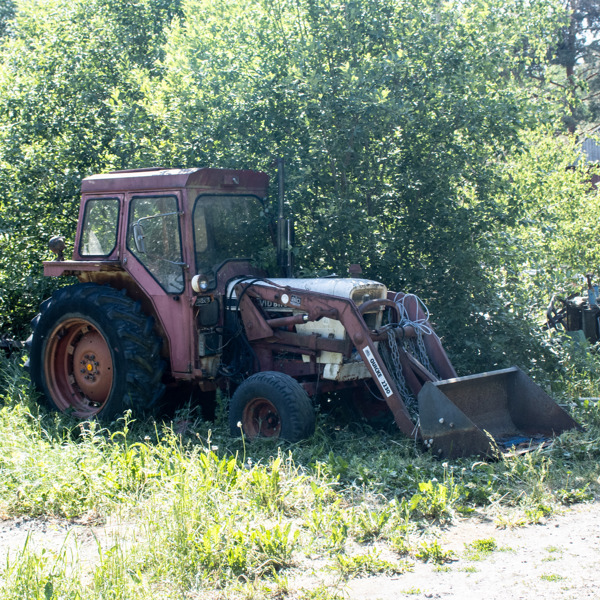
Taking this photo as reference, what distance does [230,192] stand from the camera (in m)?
7.23

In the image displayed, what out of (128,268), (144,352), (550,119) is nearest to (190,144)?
(128,268)

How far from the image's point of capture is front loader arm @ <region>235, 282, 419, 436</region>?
5977 mm

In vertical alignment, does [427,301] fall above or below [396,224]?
below

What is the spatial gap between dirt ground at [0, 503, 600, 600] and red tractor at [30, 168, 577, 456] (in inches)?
59.0

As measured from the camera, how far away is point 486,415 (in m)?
6.31

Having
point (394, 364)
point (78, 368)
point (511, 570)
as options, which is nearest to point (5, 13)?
point (78, 368)

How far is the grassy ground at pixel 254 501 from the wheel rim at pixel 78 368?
59 centimetres

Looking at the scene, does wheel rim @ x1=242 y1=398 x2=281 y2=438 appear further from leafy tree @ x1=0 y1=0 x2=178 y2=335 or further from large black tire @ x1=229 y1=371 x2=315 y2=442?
leafy tree @ x1=0 y1=0 x2=178 y2=335

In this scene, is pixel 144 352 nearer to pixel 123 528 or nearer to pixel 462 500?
pixel 123 528

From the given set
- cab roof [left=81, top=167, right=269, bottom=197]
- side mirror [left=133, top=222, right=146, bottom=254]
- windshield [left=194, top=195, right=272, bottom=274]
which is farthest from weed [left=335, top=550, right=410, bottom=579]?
cab roof [left=81, top=167, right=269, bottom=197]

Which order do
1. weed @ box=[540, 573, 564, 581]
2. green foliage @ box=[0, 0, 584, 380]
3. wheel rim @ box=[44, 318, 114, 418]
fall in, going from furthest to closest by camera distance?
green foliage @ box=[0, 0, 584, 380], wheel rim @ box=[44, 318, 114, 418], weed @ box=[540, 573, 564, 581]

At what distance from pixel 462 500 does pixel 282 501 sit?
121 centimetres

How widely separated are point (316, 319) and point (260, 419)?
39.2 inches

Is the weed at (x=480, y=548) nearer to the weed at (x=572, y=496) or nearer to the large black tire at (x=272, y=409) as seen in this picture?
the weed at (x=572, y=496)
